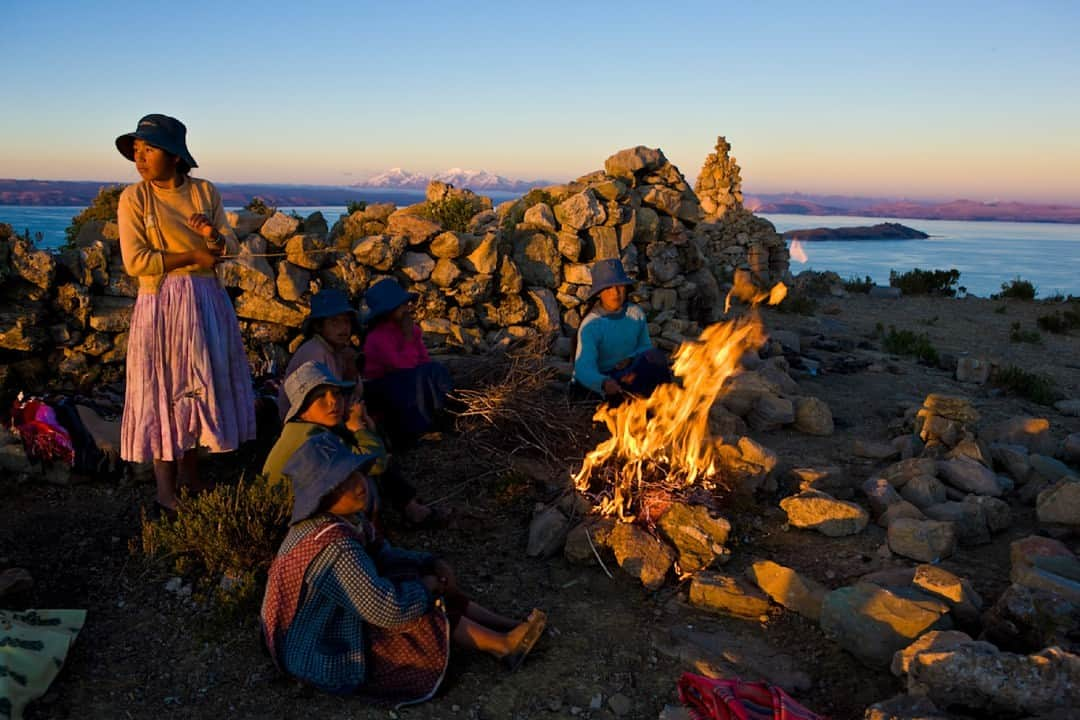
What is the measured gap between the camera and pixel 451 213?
346 inches

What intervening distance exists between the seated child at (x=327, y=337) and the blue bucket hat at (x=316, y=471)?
69.2 inches

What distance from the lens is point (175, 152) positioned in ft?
14.9

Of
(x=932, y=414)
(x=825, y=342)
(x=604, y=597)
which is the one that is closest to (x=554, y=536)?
(x=604, y=597)

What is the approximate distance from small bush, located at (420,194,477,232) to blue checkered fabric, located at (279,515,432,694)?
5714 mm

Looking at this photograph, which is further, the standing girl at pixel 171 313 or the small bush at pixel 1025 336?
the small bush at pixel 1025 336

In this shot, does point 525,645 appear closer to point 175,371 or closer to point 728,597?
point 728,597

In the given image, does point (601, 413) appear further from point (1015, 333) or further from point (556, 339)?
point (1015, 333)

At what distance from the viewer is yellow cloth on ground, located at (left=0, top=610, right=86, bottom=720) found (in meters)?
3.22

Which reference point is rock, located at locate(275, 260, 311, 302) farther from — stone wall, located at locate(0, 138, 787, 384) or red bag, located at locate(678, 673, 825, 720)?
red bag, located at locate(678, 673, 825, 720)

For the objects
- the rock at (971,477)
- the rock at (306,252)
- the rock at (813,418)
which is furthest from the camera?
the rock at (306,252)

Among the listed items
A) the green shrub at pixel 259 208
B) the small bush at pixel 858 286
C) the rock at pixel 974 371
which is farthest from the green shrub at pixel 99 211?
the small bush at pixel 858 286

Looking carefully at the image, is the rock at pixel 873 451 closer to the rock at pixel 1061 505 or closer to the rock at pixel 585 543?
the rock at pixel 1061 505

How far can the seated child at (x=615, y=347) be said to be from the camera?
6.37m

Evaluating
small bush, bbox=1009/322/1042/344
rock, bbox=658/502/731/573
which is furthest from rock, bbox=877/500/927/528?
small bush, bbox=1009/322/1042/344
